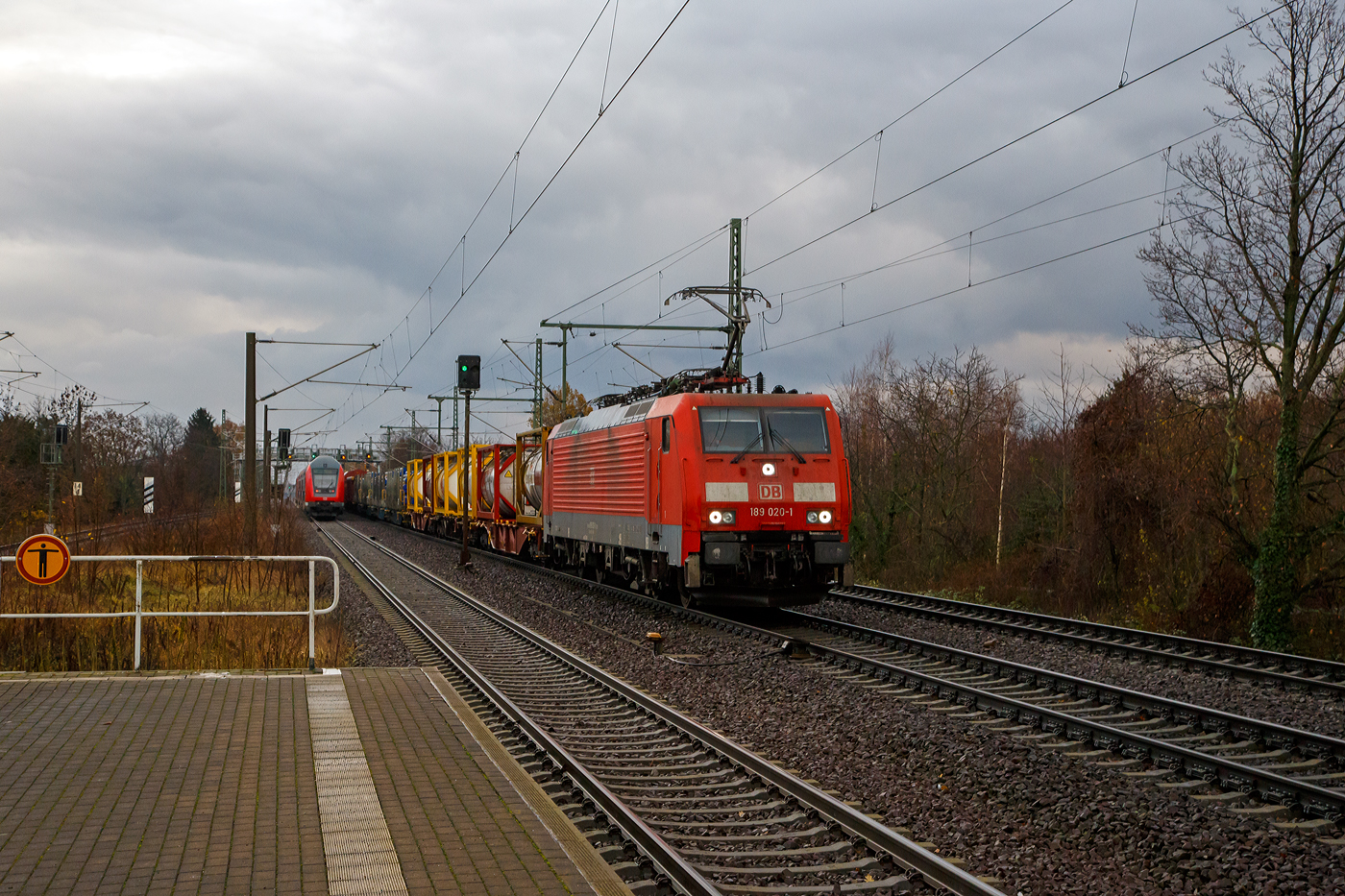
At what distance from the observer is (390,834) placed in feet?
19.1

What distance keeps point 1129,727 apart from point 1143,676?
2.56 metres

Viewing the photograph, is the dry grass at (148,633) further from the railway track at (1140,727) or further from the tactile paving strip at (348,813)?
the railway track at (1140,727)

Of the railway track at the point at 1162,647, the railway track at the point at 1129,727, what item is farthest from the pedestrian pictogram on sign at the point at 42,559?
the railway track at the point at 1162,647

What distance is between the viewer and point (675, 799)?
7.26m

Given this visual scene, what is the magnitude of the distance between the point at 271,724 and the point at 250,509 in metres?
16.0

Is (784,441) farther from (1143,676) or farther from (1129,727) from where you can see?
(1129,727)

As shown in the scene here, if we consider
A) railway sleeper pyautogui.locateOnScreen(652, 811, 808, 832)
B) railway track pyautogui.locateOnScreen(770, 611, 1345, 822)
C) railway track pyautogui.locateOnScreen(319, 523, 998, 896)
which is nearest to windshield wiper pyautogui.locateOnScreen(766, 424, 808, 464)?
railway track pyautogui.locateOnScreen(770, 611, 1345, 822)

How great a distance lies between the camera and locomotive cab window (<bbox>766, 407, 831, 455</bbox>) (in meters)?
16.1

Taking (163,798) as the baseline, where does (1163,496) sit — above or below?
above

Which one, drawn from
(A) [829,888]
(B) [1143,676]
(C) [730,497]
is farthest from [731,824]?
(C) [730,497]

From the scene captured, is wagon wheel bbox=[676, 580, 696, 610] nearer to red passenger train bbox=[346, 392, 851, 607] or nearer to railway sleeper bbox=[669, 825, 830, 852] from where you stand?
red passenger train bbox=[346, 392, 851, 607]

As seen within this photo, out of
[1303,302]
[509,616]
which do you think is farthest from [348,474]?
[1303,302]

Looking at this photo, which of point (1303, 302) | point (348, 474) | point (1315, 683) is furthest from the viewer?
point (348, 474)

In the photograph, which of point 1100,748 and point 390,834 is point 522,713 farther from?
point 1100,748
